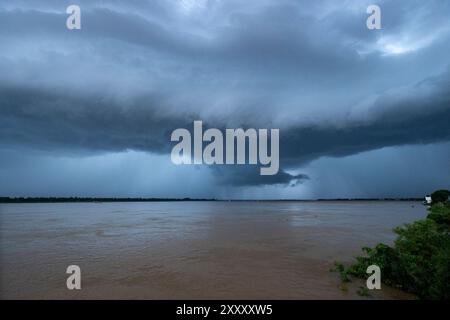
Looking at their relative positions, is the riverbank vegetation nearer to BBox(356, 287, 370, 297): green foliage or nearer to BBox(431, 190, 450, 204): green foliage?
BBox(356, 287, 370, 297): green foliage

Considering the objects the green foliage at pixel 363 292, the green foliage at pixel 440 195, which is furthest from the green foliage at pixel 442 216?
the green foliage at pixel 440 195

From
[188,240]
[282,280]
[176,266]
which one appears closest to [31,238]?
[188,240]

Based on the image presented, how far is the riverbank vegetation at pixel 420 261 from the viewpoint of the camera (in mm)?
9359

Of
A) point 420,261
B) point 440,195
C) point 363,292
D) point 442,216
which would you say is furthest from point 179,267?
point 440,195

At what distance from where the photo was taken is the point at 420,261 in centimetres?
1103

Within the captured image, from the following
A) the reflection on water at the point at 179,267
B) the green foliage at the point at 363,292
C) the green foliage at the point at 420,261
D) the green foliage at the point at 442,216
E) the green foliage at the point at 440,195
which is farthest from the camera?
the green foliage at the point at 440,195

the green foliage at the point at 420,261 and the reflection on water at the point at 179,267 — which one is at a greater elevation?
the green foliage at the point at 420,261

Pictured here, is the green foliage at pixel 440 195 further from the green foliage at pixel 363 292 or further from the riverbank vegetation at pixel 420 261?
the green foliage at pixel 363 292

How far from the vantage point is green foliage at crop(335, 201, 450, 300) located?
30.7 feet

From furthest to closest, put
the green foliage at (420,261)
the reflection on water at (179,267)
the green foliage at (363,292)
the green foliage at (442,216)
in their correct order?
the green foliage at (442,216), the reflection on water at (179,267), the green foliage at (363,292), the green foliage at (420,261)

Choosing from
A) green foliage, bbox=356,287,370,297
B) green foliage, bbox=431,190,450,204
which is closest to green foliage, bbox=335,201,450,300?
green foliage, bbox=356,287,370,297
